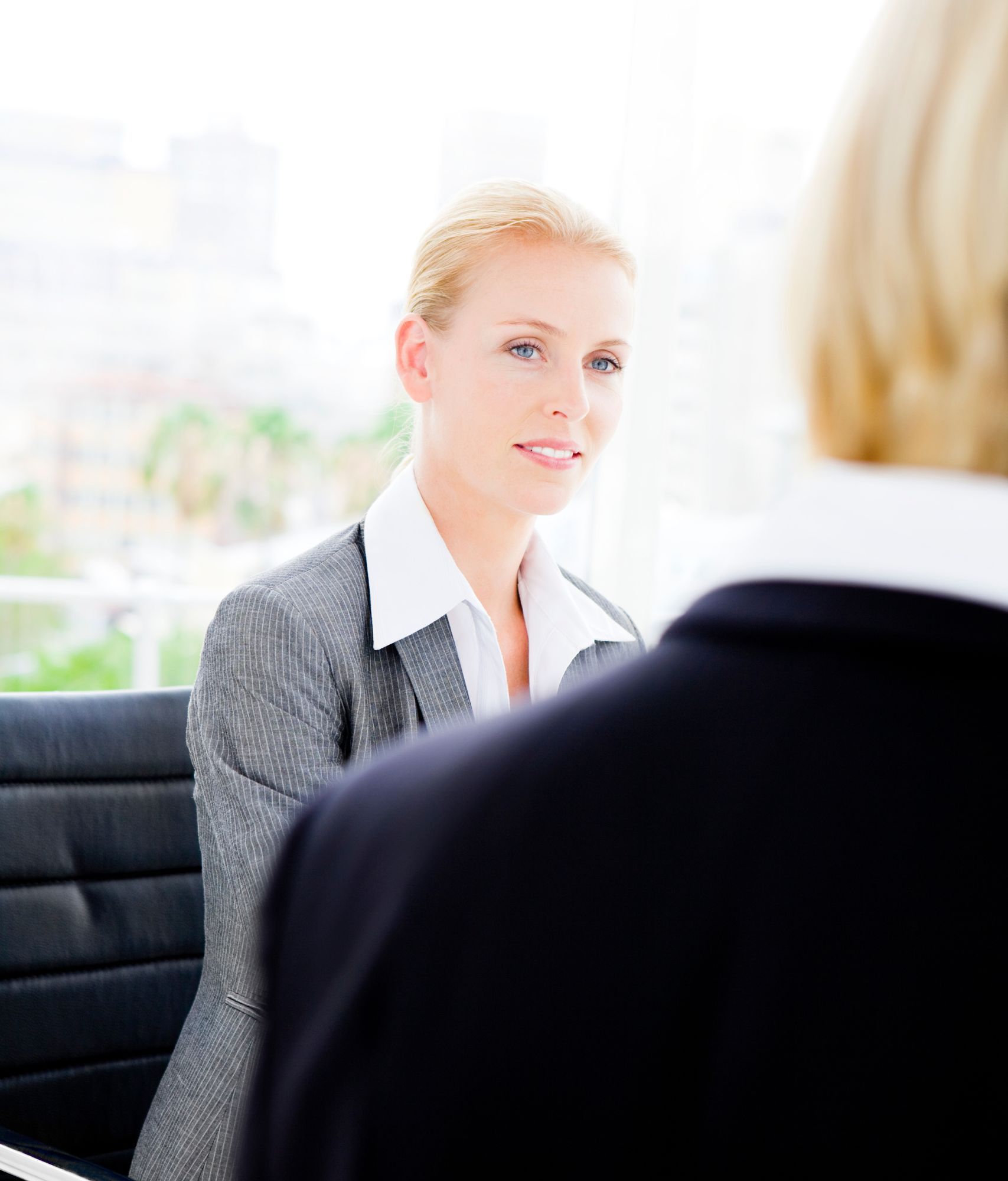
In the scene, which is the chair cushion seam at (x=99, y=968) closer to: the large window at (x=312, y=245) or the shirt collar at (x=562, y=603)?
the shirt collar at (x=562, y=603)

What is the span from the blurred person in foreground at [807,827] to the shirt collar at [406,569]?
913 millimetres

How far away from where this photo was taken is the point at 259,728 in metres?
1.22

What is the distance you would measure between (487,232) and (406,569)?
427mm

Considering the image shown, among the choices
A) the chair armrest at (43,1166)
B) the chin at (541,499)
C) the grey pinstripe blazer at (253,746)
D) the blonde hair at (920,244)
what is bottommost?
the chair armrest at (43,1166)

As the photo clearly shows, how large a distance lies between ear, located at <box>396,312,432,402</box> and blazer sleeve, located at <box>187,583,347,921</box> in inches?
14.6

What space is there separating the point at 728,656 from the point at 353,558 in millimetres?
1041

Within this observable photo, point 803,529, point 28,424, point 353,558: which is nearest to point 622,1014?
point 803,529

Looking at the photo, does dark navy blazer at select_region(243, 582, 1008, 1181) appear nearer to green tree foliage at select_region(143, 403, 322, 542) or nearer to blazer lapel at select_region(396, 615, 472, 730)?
blazer lapel at select_region(396, 615, 472, 730)

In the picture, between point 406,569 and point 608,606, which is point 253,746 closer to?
point 406,569

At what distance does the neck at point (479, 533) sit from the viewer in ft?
4.90

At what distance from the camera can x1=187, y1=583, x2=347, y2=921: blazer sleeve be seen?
1.20 metres

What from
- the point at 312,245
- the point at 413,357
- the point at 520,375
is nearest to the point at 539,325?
the point at 520,375

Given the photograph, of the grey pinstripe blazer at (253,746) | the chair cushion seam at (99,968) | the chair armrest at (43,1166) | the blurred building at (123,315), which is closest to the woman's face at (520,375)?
the grey pinstripe blazer at (253,746)

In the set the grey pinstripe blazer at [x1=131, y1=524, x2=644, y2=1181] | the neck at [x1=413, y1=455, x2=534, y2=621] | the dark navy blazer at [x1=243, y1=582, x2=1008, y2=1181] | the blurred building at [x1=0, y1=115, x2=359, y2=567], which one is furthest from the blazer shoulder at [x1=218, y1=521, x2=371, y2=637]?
the blurred building at [x1=0, y1=115, x2=359, y2=567]
